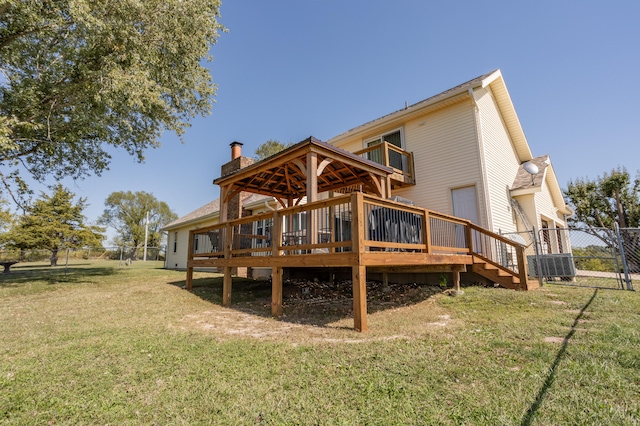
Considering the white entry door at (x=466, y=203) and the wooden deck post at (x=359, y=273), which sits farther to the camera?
the white entry door at (x=466, y=203)

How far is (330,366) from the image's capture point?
3.00 m

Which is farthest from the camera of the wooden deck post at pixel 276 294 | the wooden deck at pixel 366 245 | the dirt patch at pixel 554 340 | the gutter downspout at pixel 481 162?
the gutter downspout at pixel 481 162

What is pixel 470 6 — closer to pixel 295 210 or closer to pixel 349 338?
pixel 295 210

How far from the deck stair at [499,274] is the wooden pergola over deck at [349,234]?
3cm

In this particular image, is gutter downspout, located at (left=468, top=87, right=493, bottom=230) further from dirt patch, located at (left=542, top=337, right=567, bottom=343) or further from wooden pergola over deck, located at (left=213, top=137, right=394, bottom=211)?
dirt patch, located at (left=542, top=337, right=567, bottom=343)

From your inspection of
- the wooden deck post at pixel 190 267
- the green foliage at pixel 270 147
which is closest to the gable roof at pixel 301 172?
the wooden deck post at pixel 190 267

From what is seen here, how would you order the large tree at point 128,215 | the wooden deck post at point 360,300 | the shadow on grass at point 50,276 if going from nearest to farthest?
1. the wooden deck post at point 360,300
2. the shadow on grass at point 50,276
3. the large tree at point 128,215

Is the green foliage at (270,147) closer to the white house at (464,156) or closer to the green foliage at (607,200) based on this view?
the white house at (464,156)

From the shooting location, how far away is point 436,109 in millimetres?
10438

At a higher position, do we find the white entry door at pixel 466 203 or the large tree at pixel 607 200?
the large tree at pixel 607 200

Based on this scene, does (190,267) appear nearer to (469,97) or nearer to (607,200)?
(469,97)

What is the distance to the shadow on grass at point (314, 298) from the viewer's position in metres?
5.62

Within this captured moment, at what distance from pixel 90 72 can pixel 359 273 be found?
963 centimetres

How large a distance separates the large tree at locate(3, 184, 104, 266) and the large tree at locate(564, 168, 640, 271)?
3797cm
